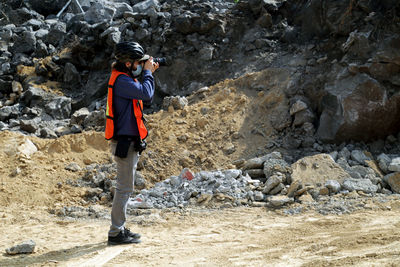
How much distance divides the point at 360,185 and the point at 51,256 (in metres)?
4.31

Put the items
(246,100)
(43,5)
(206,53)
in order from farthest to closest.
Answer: (43,5) < (206,53) < (246,100)

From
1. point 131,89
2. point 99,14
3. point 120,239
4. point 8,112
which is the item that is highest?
point 99,14

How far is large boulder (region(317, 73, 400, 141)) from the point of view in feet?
23.1

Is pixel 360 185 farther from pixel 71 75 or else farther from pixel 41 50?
pixel 41 50

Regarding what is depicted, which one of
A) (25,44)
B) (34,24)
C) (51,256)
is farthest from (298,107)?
(34,24)

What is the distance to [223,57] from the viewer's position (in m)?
10.3

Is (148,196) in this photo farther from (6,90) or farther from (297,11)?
(6,90)

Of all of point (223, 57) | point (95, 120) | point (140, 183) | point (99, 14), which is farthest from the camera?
point (99, 14)

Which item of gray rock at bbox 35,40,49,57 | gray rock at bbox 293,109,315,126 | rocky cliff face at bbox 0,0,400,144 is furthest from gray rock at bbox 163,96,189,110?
gray rock at bbox 35,40,49,57

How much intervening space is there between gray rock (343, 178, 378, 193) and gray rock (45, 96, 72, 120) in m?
8.47

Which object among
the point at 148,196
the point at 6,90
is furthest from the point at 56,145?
the point at 6,90

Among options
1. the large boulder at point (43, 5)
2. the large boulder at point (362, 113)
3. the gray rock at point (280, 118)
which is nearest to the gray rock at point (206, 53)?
the gray rock at point (280, 118)

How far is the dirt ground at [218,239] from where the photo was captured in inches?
136

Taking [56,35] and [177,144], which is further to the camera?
[56,35]
